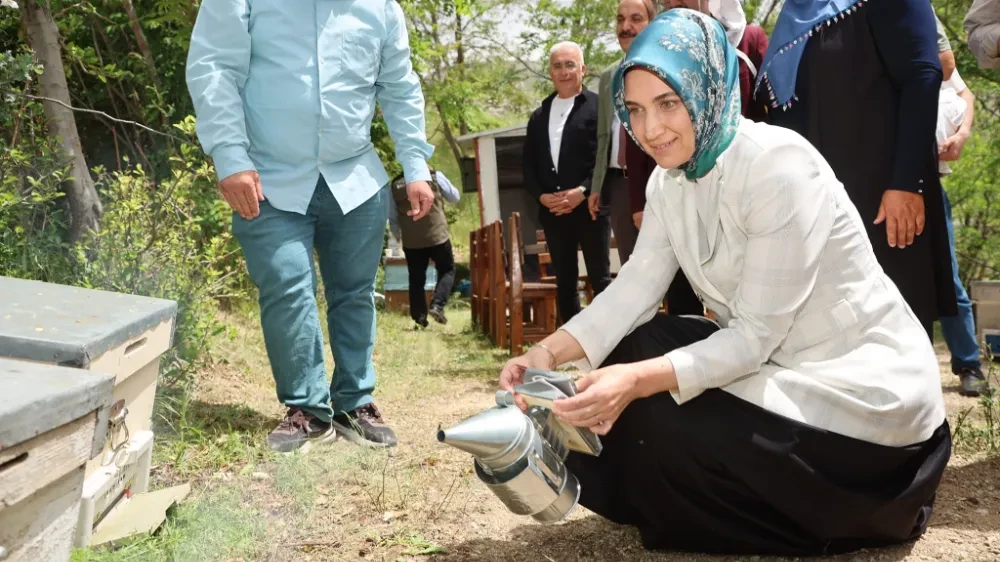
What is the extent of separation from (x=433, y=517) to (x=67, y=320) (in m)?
1.10

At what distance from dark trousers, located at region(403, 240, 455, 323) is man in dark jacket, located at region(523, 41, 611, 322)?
3.20 m

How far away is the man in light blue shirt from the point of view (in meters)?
3.13

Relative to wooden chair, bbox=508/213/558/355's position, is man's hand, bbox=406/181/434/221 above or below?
above

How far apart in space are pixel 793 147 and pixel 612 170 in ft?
9.77

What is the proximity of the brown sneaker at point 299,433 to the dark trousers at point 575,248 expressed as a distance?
2.38m

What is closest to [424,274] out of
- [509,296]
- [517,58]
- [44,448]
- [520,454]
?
[509,296]

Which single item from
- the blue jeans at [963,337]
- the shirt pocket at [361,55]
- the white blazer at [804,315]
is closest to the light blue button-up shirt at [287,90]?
the shirt pocket at [361,55]

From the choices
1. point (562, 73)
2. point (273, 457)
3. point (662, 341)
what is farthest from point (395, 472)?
point (562, 73)

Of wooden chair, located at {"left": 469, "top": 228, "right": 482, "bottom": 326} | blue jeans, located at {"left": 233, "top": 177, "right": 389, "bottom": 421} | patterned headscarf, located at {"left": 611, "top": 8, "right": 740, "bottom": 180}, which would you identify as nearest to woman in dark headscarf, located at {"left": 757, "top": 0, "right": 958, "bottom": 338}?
patterned headscarf, located at {"left": 611, "top": 8, "right": 740, "bottom": 180}

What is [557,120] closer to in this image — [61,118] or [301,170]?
[301,170]

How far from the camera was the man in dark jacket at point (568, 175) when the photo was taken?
5293mm

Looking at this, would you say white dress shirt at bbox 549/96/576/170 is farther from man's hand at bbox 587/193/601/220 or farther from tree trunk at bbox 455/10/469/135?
tree trunk at bbox 455/10/469/135

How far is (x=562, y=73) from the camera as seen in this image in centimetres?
545

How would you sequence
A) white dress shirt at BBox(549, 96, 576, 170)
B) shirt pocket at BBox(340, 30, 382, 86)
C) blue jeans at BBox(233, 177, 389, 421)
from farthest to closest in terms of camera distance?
white dress shirt at BBox(549, 96, 576, 170) < shirt pocket at BBox(340, 30, 382, 86) < blue jeans at BBox(233, 177, 389, 421)
